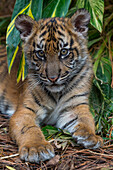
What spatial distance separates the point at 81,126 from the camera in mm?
2980

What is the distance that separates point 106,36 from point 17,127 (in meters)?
2.46

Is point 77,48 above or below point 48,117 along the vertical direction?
above

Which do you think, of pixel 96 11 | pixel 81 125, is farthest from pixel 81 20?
pixel 81 125

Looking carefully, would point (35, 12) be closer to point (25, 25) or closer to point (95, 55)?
point (25, 25)

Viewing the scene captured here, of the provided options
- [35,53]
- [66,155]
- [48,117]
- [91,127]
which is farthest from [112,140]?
[35,53]

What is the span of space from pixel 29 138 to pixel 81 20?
147 centimetres

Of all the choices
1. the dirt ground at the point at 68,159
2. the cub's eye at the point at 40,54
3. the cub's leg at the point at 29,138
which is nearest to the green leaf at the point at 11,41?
the cub's eye at the point at 40,54

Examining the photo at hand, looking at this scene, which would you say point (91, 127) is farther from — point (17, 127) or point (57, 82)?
point (17, 127)

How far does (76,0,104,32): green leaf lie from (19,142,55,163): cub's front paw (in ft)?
5.53

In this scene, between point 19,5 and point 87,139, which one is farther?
Answer: point 19,5

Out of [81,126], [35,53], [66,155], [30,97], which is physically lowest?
[66,155]

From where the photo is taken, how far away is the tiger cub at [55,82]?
2.90 metres

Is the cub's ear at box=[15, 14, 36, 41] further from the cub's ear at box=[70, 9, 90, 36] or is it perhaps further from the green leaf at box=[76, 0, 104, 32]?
the green leaf at box=[76, 0, 104, 32]

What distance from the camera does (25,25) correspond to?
10.7ft
